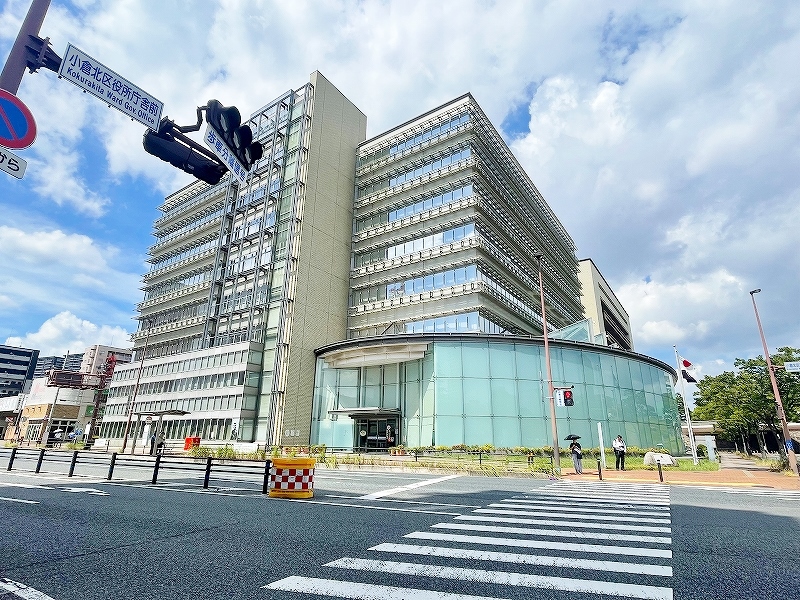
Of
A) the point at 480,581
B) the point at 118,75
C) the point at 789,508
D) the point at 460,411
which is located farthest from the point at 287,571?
the point at 460,411

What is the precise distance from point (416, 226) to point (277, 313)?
16.9 m

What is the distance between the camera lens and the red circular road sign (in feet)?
14.5

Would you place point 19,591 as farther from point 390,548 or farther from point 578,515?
point 578,515

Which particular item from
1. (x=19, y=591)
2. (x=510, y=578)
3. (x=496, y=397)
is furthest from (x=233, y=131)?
(x=496, y=397)

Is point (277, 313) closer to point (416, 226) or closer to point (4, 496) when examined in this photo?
point (416, 226)

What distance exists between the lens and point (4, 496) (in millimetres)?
10453

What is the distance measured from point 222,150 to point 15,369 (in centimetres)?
17009

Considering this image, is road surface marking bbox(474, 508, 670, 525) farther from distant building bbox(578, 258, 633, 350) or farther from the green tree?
distant building bbox(578, 258, 633, 350)

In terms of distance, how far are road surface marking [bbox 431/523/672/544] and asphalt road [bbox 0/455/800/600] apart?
0.10ft

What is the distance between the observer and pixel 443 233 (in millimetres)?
43062

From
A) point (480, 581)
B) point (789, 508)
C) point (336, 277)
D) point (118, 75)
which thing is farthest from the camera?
point (336, 277)

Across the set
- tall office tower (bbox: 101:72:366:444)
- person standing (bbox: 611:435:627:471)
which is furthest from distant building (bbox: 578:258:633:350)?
person standing (bbox: 611:435:627:471)

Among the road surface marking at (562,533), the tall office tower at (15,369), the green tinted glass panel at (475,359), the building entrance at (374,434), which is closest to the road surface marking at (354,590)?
the road surface marking at (562,533)

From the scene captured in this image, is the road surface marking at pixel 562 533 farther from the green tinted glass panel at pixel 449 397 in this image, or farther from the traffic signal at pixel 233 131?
the green tinted glass panel at pixel 449 397
